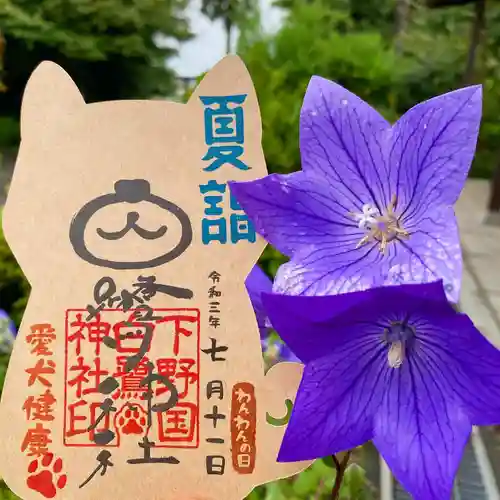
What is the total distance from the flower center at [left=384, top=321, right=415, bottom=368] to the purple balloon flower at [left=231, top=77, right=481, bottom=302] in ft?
0.10

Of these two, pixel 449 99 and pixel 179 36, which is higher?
pixel 179 36

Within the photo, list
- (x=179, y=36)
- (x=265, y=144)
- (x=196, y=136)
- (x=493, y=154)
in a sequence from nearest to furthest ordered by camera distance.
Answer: (x=196, y=136) → (x=265, y=144) → (x=493, y=154) → (x=179, y=36)

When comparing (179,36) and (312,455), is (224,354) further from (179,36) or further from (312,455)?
(179,36)

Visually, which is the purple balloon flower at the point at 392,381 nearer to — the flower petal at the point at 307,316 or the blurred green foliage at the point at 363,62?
the flower petal at the point at 307,316

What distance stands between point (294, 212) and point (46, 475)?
0.26 meters

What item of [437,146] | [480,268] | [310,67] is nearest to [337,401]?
[437,146]

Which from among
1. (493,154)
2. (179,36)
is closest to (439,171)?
(493,154)

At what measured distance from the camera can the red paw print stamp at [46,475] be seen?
0.45 meters

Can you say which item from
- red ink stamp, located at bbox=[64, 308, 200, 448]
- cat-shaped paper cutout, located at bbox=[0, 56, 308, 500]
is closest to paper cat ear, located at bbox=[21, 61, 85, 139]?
cat-shaped paper cutout, located at bbox=[0, 56, 308, 500]

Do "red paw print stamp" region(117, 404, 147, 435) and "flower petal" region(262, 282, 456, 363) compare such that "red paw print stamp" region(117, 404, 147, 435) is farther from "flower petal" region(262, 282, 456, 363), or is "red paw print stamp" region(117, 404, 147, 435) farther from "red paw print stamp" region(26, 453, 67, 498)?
"flower petal" region(262, 282, 456, 363)

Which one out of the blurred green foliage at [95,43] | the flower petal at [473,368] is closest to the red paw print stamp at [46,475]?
the flower petal at [473,368]

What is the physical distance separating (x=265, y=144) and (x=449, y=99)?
1353mm

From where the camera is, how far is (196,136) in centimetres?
44

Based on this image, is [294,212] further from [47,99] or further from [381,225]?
[47,99]
